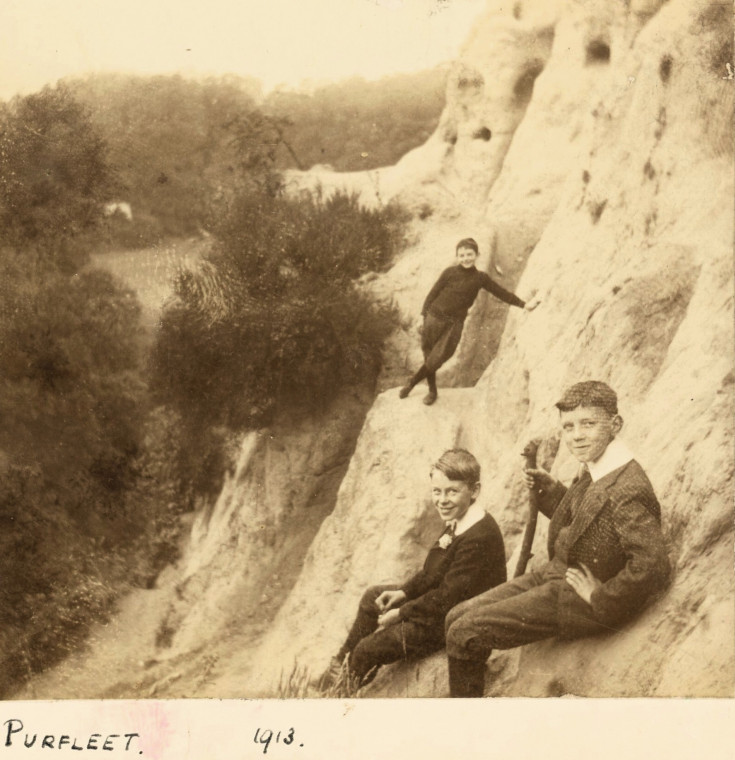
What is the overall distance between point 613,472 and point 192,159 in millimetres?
2188

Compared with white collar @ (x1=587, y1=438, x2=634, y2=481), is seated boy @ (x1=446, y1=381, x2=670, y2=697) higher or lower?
lower

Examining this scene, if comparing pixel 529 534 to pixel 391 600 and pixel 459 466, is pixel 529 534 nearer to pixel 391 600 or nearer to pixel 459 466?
pixel 459 466

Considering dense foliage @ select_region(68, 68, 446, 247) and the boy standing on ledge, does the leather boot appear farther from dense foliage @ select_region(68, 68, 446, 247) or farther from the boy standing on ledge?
dense foliage @ select_region(68, 68, 446, 247)

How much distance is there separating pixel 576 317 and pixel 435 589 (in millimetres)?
1275

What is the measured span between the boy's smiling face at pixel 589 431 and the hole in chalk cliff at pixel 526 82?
1426 millimetres

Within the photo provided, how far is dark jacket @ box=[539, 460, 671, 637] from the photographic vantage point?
369 centimetres

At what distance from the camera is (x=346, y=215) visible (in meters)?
4.19

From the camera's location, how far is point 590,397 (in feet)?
12.8

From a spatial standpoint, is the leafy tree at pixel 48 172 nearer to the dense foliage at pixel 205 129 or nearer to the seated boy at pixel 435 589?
the dense foliage at pixel 205 129

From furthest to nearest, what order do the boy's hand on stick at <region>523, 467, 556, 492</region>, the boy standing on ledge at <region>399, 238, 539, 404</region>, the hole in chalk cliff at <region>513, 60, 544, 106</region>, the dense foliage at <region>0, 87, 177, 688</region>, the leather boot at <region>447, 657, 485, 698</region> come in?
the hole in chalk cliff at <region>513, 60, 544, 106</region> < the boy standing on ledge at <region>399, 238, 539, 404</region> < the dense foliage at <region>0, 87, 177, 688</region> < the boy's hand on stick at <region>523, 467, 556, 492</region> < the leather boot at <region>447, 657, 485, 698</region>

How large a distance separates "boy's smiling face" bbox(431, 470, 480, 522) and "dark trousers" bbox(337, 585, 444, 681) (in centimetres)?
44
